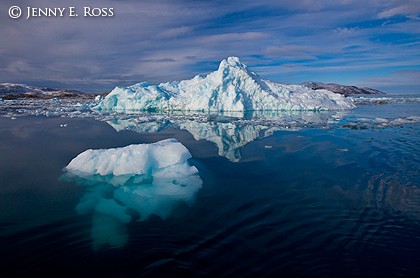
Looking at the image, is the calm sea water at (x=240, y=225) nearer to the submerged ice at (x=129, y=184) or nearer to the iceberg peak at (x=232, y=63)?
the submerged ice at (x=129, y=184)

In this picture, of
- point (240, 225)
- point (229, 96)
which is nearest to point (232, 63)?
point (229, 96)

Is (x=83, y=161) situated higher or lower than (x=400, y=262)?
higher

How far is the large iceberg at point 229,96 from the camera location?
83.7 feet

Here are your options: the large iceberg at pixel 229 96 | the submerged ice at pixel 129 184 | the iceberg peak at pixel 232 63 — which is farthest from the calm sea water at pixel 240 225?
the iceberg peak at pixel 232 63

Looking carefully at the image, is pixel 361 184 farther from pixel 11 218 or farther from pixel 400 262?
pixel 11 218

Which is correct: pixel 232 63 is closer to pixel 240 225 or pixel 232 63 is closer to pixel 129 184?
pixel 129 184

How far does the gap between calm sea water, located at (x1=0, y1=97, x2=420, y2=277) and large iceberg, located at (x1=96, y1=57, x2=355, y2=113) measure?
700 inches

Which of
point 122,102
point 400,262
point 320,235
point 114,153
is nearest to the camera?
point 400,262

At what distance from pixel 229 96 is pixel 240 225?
21.7 metres

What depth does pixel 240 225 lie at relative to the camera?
4.25 meters

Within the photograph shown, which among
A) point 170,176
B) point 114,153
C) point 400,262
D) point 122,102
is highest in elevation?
point 122,102

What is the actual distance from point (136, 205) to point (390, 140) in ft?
32.6

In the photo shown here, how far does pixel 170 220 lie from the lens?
4402 millimetres

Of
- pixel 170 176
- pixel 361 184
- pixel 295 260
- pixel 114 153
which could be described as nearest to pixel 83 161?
pixel 114 153
